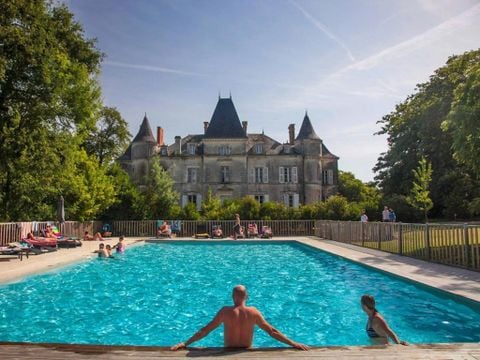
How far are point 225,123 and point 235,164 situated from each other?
15.9 ft

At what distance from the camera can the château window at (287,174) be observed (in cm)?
4316

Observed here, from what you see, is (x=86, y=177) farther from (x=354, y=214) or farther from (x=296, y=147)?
(x=296, y=147)

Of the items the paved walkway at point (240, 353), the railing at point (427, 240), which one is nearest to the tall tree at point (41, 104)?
the paved walkway at point (240, 353)

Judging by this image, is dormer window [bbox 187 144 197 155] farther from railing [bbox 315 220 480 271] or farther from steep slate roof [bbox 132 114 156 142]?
railing [bbox 315 220 480 271]

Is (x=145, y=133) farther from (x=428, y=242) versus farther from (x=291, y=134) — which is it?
(x=428, y=242)

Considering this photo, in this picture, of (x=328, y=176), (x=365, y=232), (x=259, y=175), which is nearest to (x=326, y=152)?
(x=328, y=176)

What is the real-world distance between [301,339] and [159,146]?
135 feet

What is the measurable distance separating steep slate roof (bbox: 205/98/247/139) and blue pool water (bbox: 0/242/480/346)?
29192 millimetres

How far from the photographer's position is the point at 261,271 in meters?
13.7

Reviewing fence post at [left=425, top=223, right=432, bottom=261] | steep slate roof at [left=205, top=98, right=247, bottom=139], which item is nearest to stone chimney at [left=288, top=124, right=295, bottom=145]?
steep slate roof at [left=205, top=98, right=247, bottom=139]

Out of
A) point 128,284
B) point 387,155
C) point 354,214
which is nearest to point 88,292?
point 128,284

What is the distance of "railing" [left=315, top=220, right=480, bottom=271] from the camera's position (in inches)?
409

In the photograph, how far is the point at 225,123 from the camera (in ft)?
143

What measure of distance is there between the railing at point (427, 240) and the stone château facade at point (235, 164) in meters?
23.4
